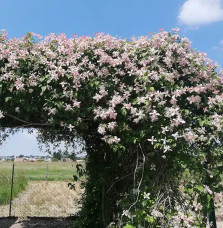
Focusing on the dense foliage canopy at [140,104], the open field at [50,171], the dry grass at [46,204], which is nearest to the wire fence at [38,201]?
the dry grass at [46,204]

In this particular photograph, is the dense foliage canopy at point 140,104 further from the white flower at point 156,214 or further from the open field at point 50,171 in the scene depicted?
the open field at point 50,171

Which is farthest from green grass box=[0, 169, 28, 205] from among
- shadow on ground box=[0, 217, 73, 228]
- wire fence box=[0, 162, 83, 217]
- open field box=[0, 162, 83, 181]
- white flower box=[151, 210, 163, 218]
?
white flower box=[151, 210, 163, 218]

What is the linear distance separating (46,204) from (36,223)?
2.81m

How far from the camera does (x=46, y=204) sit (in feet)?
34.3

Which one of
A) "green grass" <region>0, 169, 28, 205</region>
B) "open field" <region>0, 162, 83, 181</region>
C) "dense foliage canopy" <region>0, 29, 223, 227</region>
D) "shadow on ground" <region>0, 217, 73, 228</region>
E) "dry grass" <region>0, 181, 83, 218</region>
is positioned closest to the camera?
"dense foliage canopy" <region>0, 29, 223, 227</region>

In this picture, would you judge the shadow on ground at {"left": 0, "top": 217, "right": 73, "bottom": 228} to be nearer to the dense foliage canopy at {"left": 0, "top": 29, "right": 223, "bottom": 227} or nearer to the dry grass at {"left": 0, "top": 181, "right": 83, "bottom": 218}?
the dry grass at {"left": 0, "top": 181, "right": 83, "bottom": 218}

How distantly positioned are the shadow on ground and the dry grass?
0.41 metres

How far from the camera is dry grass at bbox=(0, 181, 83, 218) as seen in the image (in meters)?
9.22

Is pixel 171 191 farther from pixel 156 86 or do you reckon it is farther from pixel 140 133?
pixel 156 86

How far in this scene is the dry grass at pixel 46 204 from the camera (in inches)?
363

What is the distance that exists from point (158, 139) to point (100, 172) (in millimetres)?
1225

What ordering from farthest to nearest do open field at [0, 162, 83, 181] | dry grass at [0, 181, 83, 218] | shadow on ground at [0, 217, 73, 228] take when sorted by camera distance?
open field at [0, 162, 83, 181]
dry grass at [0, 181, 83, 218]
shadow on ground at [0, 217, 73, 228]

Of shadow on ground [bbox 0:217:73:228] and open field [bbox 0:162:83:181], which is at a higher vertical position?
open field [bbox 0:162:83:181]

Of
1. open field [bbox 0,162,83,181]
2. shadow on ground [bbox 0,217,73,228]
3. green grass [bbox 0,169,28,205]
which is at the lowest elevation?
shadow on ground [bbox 0,217,73,228]
